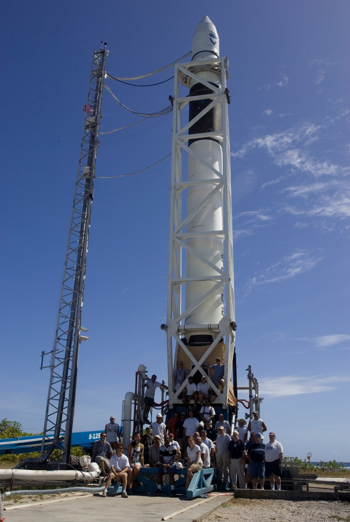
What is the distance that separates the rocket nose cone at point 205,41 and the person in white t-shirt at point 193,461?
642 inches

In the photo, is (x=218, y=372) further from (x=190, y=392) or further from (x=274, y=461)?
(x=274, y=461)

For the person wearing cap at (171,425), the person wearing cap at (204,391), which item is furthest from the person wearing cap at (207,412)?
the person wearing cap at (171,425)

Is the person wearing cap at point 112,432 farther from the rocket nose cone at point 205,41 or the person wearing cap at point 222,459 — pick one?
the rocket nose cone at point 205,41

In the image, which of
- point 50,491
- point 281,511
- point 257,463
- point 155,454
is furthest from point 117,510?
point 257,463

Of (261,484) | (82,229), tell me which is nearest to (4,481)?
(261,484)

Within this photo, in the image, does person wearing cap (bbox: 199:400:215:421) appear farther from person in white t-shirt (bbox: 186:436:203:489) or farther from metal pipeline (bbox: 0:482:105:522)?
metal pipeline (bbox: 0:482:105:522)

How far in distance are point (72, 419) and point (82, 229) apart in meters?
8.71

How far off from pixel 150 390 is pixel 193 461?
17.4 feet

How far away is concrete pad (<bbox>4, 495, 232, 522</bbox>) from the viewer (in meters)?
6.55

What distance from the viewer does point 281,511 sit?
8.34 metres

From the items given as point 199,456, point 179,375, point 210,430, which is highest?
point 179,375

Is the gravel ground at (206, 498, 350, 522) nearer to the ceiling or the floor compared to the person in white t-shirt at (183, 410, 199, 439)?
nearer to the floor

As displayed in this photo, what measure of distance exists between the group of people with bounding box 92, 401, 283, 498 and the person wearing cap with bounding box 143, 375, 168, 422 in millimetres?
2266

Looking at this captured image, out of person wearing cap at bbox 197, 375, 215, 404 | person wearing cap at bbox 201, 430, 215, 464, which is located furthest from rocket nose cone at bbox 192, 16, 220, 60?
person wearing cap at bbox 201, 430, 215, 464
